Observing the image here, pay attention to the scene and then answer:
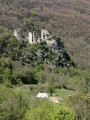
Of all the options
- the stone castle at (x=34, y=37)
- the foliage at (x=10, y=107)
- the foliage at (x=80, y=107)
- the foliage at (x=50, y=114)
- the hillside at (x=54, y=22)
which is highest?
the foliage at (x=50, y=114)

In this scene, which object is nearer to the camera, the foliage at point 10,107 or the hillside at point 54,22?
the foliage at point 10,107

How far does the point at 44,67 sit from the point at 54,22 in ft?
183

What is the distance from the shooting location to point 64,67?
56688mm

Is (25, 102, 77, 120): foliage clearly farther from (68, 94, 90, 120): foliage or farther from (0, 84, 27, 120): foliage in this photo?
(68, 94, 90, 120): foliage

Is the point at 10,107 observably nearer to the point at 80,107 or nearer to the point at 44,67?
the point at 80,107

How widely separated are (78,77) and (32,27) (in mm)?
32851

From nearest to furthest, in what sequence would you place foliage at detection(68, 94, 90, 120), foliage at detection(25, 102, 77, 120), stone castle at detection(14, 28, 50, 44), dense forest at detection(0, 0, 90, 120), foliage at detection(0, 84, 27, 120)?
foliage at detection(25, 102, 77, 120)
foliage at detection(0, 84, 27, 120)
dense forest at detection(0, 0, 90, 120)
foliage at detection(68, 94, 90, 120)
stone castle at detection(14, 28, 50, 44)

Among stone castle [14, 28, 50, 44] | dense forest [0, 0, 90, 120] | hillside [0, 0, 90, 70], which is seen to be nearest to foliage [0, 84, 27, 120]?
dense forest [0, 0, 90, 120]

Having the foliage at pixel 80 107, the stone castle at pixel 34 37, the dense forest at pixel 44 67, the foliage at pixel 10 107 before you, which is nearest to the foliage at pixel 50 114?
the dense forest at pixel 44 67

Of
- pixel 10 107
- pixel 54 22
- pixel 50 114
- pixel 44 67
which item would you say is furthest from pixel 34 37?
pixel 54 22

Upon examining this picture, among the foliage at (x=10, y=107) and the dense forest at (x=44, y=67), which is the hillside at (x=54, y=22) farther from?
the foliage at (x=10, y=107)

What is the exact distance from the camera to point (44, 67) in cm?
5422

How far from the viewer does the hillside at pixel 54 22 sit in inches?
3104

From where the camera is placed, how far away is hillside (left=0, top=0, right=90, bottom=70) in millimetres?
78838
